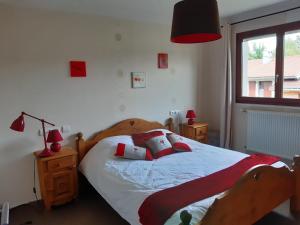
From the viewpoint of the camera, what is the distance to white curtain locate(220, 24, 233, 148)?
3.82 meters

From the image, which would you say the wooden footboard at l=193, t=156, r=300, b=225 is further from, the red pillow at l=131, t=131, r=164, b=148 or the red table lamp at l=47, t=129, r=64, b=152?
the red table lamp at l=47, t=129, r=64, b=152

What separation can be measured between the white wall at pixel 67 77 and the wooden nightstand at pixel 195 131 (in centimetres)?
40

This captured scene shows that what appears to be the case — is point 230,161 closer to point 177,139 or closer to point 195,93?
point 177,139

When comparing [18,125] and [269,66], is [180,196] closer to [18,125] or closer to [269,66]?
[18,125]

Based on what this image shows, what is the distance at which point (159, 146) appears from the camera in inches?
116

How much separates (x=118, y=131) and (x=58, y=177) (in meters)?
0.98

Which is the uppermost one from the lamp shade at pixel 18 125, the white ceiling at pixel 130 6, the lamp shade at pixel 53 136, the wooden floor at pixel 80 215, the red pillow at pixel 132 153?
the white ceiling at pixel 130 6

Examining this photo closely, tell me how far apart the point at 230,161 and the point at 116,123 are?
1.61 m

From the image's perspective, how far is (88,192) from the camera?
3.17m

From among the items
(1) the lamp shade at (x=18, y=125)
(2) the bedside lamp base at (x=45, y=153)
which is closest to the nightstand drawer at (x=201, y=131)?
(2) the bedside lamp base at (x=45, y=153)

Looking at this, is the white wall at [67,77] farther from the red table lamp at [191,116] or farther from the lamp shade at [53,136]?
the red table lamp at [191,116]

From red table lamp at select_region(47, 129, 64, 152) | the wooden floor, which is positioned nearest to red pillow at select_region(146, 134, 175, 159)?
the wooden floor

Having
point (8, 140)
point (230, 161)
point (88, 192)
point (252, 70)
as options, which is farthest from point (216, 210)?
point (252, 70)

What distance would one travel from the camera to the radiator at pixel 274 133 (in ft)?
10.7
